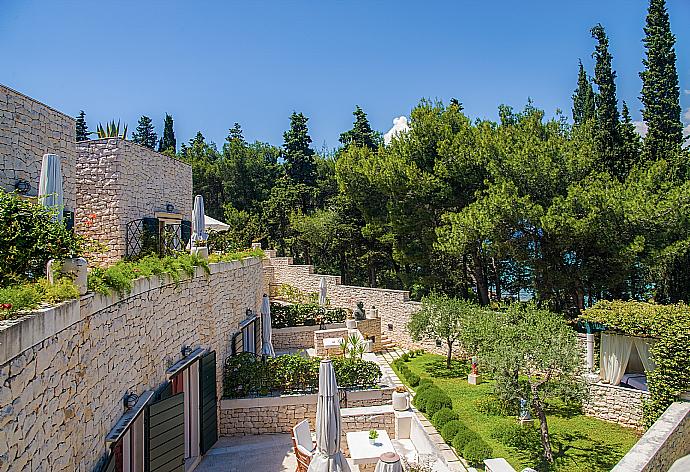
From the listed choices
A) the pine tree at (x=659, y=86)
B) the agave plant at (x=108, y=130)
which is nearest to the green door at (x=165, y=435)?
the agave plant at (x=108, y=130)

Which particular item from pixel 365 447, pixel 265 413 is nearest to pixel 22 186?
pixel 265 413

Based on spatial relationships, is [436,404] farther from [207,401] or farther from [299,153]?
[299,153]

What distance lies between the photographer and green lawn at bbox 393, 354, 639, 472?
10.4 metres

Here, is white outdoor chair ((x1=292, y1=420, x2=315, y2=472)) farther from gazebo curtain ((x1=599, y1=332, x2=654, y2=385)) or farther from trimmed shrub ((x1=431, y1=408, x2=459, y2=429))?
gazebo curtain ((x1=599, y1=332, x2=654, y2=385))

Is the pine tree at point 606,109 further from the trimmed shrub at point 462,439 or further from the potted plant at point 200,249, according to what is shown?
the potted plant at point 200,249

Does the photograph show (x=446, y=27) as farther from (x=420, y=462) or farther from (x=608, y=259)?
(x=420, y=462)

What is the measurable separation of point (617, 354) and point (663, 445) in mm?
4678

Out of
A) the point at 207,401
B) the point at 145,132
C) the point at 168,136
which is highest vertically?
the point at 145,132

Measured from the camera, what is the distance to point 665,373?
11.3 meters

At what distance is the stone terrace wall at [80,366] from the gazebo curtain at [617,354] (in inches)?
446

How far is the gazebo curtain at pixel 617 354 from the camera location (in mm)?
12656

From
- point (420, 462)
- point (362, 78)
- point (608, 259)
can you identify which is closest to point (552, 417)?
point (420, 462)

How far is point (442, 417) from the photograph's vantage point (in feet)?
38.6

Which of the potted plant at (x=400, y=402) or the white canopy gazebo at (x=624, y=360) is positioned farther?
the white canopy gazebo at (x=624, y=360)
